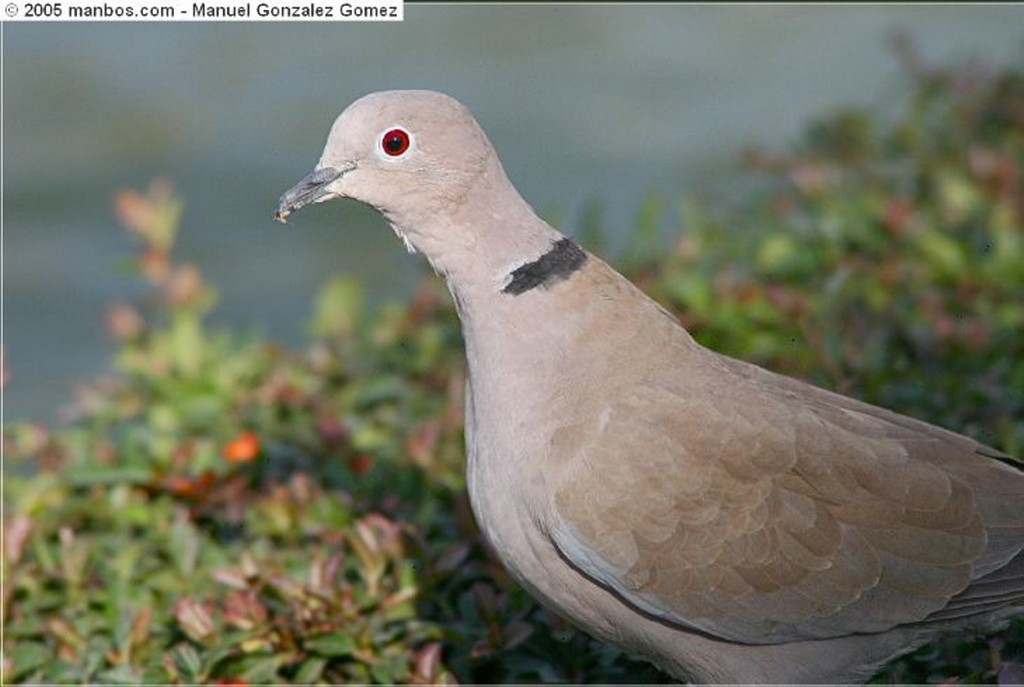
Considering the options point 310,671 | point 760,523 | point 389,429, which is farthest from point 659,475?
point 389,429

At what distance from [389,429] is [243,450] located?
0.60 m

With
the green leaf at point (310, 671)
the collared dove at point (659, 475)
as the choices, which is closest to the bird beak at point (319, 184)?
the collared dove at point (659, 475)

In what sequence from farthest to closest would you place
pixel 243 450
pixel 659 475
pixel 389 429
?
pixel 389 429, pixel 243 450, pixel 659 475

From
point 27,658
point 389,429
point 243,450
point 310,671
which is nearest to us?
point 310,671

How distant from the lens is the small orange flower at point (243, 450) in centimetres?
536

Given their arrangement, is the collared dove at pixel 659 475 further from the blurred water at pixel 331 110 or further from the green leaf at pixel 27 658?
the blurred water at pixel 331 110

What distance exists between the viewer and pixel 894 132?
7.48 metres

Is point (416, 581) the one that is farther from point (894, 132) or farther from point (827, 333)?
point (894, 132)

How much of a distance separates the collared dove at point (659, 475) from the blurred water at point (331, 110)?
4.26 metres

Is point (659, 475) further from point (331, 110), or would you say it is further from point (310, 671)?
point (331, 110)

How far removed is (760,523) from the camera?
3.93m

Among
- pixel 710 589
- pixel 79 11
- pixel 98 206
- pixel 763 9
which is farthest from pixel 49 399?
pixel 763 9

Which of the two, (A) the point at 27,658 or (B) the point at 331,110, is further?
(B) the point at 331,110

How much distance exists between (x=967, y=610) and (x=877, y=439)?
459mm
